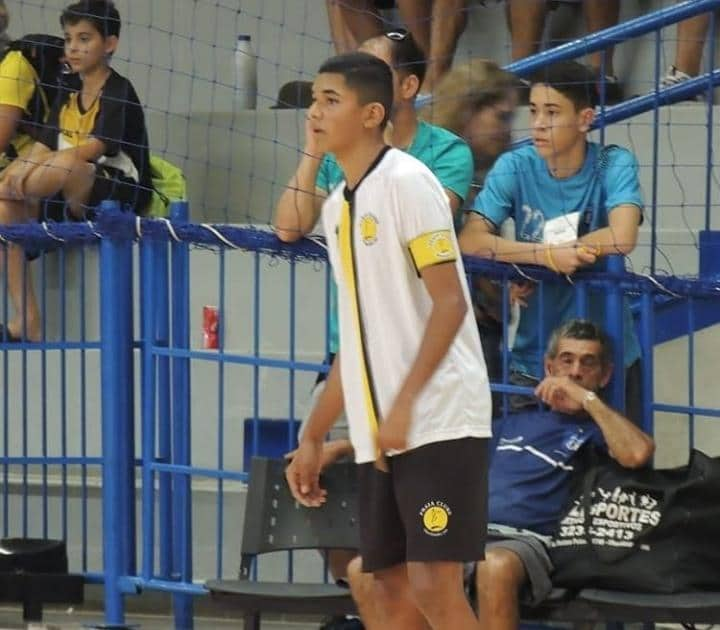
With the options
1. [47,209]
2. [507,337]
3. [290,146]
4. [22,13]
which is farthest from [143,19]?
[507,337]

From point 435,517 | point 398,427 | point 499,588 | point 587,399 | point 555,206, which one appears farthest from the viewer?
point 555,206

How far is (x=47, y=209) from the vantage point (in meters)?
7.59

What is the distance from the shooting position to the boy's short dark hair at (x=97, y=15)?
7.68 m

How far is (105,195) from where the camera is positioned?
757 cm

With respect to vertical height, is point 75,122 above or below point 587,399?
above

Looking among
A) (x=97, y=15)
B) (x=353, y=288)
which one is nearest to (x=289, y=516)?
(x=353, y=288)

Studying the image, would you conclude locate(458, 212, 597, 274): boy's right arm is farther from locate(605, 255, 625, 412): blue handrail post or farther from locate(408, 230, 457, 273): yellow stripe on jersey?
locate(408, 230, 457, 273): yellow stripe on jersey

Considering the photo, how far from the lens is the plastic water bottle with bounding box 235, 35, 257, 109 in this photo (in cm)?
886

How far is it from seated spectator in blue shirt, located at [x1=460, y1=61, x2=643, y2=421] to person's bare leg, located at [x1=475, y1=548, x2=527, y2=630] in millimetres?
754

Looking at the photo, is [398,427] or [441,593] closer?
[398,427]

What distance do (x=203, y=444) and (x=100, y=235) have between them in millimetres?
1432

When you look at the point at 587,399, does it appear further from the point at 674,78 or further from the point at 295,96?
the point at 295,96

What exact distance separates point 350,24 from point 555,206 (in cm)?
262

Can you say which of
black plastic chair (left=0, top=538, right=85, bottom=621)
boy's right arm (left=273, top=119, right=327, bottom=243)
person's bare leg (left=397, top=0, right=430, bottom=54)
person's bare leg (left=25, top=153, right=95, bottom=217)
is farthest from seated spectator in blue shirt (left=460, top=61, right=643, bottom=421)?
person's bare leg (left=397, top=0, right=430, bottom=54)
